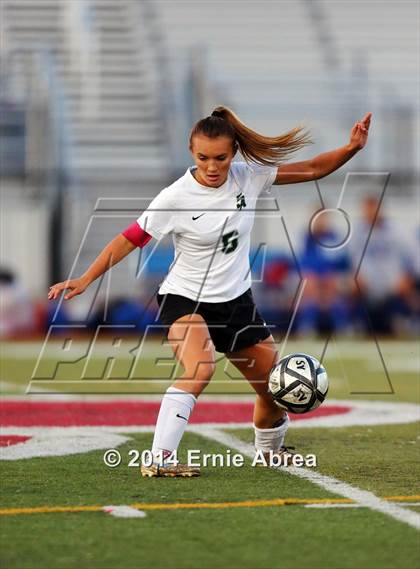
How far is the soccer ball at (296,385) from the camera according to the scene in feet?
18.4

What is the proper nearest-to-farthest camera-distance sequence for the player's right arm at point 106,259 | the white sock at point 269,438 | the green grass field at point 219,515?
the green grass field at point 219,515
the player's right arm at point 106,259
the white sock at point 269,438

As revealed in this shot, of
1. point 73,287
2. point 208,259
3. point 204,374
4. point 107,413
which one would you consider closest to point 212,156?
point 208,259

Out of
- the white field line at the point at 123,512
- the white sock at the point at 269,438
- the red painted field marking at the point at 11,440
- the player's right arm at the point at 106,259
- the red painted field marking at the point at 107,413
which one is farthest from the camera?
the red painted field marking at the point at 107,413

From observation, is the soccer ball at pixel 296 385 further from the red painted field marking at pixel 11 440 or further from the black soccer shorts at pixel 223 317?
the red painted field marking at pixel 11 440

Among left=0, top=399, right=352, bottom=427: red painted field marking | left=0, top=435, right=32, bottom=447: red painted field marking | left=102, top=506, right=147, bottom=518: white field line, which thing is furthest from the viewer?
left=0, top=399, right=352, bottom=427: red painted field marking

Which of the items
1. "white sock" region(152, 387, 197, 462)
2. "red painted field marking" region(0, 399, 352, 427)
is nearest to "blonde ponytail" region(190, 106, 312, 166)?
"white sock" region(152, 387, 197, 462)

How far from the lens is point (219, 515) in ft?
14.5

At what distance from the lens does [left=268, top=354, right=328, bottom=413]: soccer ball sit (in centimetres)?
561

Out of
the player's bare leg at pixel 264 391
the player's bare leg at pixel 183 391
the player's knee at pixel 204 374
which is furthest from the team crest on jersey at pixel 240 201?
the player's knee at pixel 204 374

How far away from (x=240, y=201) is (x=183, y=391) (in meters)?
0.93

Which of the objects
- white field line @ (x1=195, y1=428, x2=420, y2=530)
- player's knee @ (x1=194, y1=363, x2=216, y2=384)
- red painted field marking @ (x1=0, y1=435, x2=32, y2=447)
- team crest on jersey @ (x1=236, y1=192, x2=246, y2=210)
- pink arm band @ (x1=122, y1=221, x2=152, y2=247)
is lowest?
red painted field marking @ (x1=0, y1=435, x2=32, y2=447)

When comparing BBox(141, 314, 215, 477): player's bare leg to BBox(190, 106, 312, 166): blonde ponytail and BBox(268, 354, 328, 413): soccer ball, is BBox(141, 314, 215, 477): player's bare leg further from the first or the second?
BBox(190, 106, 312, 166): blonde ponytail

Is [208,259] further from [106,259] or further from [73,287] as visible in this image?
[73,287]

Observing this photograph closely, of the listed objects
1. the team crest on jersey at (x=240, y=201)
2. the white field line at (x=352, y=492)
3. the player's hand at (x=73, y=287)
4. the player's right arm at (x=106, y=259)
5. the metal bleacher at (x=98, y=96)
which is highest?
the team crest on jersey at (x=240, y=201)
